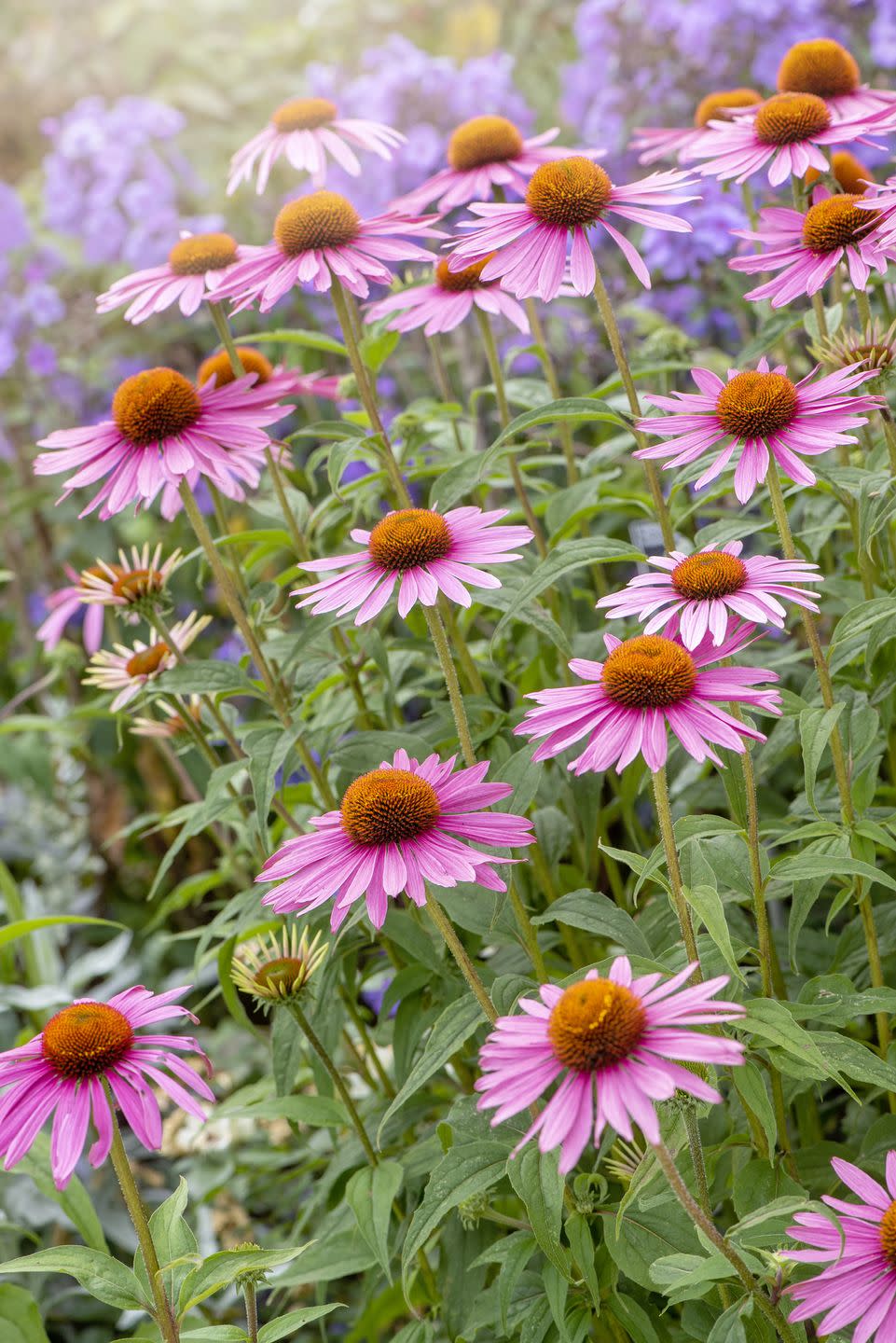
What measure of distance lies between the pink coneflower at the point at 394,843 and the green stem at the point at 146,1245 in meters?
0.22

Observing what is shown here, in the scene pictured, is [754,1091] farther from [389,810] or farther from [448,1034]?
[389,810]

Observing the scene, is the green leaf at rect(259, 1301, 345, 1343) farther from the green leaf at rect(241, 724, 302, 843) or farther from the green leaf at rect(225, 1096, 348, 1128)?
the green leaf at rect(241, 724, 302, 843)

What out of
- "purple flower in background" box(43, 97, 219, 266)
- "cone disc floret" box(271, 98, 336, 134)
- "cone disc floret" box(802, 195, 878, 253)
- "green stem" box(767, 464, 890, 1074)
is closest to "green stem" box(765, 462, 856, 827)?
"green stem" box(767, 464, 890, 1074)

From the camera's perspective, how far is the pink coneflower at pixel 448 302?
57.7 inches

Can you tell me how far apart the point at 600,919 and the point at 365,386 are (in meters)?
0.61

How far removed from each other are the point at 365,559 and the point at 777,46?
1.82 m

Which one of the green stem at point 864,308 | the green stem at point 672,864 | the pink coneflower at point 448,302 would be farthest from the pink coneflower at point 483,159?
the green stem at point 672,864

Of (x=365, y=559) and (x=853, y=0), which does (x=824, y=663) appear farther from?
(x=853, y=0)

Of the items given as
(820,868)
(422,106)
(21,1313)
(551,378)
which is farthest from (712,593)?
(422,106)

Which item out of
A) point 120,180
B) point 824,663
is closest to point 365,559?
point 824,663

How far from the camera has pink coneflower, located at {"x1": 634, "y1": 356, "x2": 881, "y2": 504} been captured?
110 cm

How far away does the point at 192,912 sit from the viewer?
3064mm

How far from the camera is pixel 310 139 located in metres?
1.61

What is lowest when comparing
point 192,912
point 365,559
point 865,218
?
point 192,912
